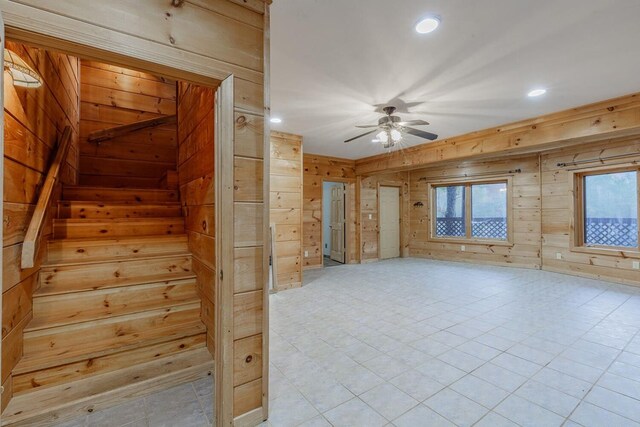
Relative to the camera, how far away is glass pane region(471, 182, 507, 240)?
6182mm

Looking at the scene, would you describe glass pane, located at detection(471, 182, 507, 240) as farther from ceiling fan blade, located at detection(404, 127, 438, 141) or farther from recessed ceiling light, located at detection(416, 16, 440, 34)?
recessed ceiling light, located at detection(416, 16, 440, 34)

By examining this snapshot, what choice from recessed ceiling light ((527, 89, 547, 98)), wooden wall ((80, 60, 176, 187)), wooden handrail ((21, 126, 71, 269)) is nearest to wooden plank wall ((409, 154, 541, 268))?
recessed ceiling light ((527, 89, 547, 98))

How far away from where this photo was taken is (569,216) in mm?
5141

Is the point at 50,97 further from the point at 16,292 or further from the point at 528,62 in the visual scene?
the point at 528,62

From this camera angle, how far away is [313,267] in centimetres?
612

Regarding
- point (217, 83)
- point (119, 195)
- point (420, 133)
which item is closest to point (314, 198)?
point (420, 133)

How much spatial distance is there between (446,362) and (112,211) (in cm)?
341

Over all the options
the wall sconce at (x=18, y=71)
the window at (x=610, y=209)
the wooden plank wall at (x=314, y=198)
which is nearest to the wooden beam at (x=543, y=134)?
the window at (x=610, y=209)

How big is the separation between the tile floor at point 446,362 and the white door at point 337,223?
274cm

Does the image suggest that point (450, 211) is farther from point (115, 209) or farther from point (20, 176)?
point (20, 176)

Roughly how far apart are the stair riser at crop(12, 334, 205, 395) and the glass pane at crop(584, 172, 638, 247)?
649 centimetres

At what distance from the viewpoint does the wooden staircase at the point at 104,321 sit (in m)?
1.74

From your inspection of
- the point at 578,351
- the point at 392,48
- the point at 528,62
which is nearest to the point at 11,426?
the point at 392,48

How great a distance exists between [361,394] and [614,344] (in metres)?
2.51
